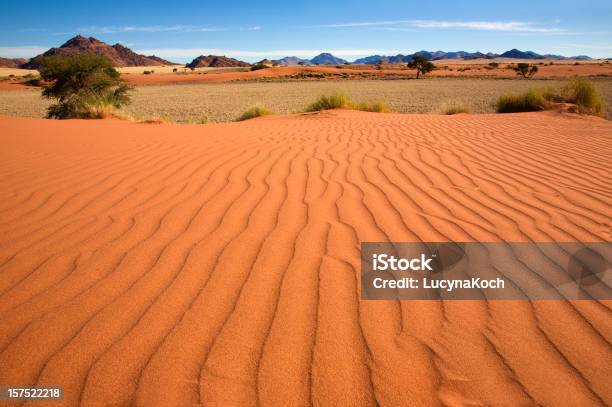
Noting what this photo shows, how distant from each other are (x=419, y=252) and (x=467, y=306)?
56cm

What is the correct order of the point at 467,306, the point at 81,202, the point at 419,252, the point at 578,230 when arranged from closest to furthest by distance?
1. the point at 467,306
2. the point at 419,252
3. the point at 578,230
4. the point at 81,202

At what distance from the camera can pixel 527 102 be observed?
13.4m

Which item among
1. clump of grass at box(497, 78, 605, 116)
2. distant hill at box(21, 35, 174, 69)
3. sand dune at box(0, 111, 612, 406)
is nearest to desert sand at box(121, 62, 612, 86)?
clump of grass at box(497, 78, 605, 116)

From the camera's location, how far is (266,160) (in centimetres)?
483

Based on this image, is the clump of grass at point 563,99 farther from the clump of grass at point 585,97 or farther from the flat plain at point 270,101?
the flat plain at point 270,101

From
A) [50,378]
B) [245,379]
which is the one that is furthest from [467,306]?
[50,378]

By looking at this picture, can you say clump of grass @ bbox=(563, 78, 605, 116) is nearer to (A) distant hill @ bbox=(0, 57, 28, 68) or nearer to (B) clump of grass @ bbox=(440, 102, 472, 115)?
(B) clump of grass @ bbox=(440, 102, 472, 115)

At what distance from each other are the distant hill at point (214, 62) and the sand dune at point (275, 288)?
13627 centimetres

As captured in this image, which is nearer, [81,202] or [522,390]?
[522,390]

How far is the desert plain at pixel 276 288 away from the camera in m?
1.55

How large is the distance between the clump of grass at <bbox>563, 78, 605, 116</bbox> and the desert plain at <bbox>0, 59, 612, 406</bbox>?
9.32 m

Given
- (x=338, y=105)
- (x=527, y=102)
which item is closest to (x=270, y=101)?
(x=338, y=105)

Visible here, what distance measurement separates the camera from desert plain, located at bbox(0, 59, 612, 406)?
1550 millimetres

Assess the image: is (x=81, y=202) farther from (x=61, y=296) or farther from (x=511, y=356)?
(x=511, y=356)
